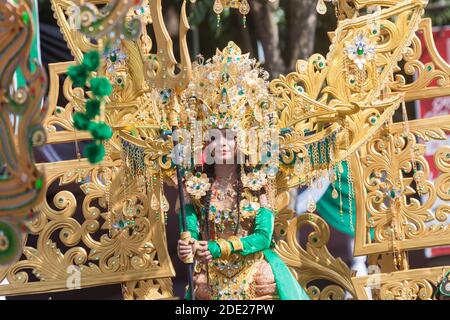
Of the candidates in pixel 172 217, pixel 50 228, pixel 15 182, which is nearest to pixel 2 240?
pixel 15 182

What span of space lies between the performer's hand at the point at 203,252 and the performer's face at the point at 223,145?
525mm

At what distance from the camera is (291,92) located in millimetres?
5699

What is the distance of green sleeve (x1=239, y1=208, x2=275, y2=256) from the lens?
208 inches

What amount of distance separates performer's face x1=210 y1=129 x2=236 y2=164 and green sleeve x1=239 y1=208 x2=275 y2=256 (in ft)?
1.14

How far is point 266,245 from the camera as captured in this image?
5.32 m

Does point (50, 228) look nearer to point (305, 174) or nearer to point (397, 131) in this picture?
point (305, 174)

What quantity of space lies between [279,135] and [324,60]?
535mm

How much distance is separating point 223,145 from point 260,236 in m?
0.54

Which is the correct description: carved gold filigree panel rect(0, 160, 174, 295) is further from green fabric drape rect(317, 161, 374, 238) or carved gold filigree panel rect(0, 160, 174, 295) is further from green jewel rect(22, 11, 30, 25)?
green jewel rect(22, 11, 30, 25)

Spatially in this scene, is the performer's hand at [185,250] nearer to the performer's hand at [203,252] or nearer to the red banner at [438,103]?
the performer's hand at [203,252]

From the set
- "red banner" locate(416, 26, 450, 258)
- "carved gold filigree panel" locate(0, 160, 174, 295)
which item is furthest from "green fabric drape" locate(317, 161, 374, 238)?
"red banner" locate(416, 26, 450, 258)

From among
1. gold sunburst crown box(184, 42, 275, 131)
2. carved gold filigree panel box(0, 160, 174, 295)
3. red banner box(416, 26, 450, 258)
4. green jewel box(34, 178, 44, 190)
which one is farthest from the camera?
red banner box(416, 26, 450, 258)

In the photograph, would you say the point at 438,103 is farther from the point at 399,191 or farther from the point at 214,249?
the point at 214,249

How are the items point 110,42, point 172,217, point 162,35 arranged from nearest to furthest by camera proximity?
point 110,42 < point 162,35 < point 172,217
